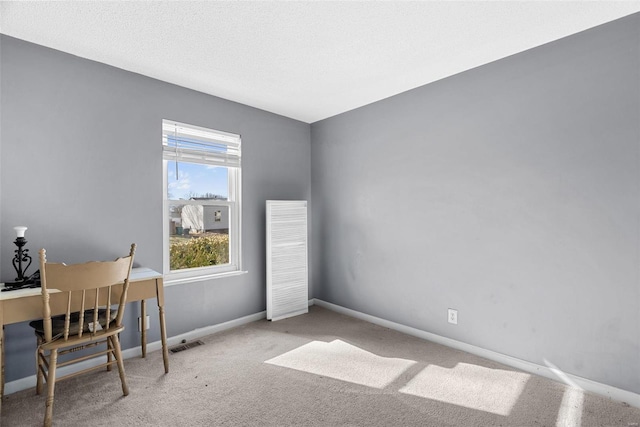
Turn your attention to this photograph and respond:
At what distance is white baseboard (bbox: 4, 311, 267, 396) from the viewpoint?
2.20m

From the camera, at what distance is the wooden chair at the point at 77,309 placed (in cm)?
183

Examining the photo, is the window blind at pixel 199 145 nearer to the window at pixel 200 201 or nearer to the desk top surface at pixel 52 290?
the window at pixel 200 201

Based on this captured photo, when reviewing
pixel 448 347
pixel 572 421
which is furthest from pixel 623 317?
pixel 448 347

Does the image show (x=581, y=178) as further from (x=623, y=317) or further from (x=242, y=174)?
(x=242, y=174)

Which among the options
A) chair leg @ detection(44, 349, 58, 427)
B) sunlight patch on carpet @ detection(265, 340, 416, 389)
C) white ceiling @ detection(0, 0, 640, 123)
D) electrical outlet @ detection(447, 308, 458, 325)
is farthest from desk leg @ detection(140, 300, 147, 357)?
electrical outlet @ detection(447, 308, 458, 325)

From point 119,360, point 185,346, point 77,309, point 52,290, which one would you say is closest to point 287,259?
point 185,346

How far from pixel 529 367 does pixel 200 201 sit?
3.16 meters

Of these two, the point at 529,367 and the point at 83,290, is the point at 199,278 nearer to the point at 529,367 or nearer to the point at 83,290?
the point at 83,290

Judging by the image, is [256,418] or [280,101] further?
[280,101]

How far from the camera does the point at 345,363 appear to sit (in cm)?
261

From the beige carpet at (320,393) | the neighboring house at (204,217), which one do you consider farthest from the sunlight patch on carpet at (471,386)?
the neighboring house at (204,217)

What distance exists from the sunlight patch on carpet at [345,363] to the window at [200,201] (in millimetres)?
1218

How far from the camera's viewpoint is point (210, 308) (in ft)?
10.6

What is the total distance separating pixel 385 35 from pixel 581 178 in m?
1.66
